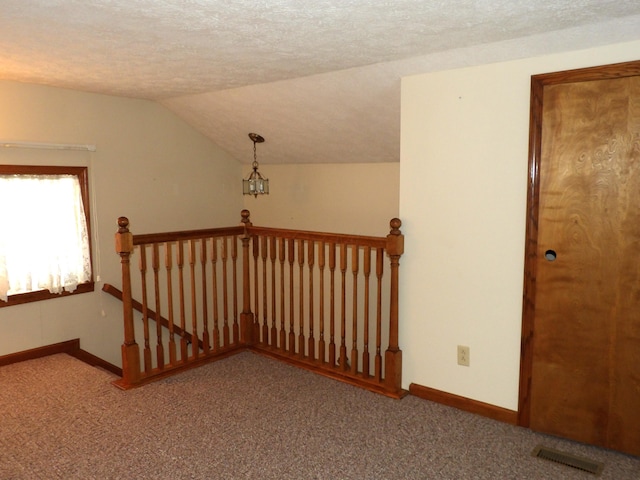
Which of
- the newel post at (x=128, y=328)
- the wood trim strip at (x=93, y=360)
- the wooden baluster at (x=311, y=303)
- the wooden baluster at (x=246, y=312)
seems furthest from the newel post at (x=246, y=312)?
the wood trim strip at (x=93, y=360)

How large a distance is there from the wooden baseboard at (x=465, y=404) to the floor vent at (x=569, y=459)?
10.3 inches

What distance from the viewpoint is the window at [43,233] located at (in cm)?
379

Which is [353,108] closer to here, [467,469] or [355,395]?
[355,395]

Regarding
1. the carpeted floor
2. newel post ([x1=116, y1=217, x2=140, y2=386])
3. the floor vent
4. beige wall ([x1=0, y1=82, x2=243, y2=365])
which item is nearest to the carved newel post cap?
the carpeted floor

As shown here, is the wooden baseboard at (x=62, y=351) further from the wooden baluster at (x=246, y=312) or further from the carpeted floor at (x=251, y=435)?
the wooden baluster at (x=246, y=312)

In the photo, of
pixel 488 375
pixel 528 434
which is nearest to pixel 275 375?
pixel 488 375

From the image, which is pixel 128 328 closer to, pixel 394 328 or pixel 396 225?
pixel 394 328

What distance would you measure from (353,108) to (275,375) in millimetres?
2044

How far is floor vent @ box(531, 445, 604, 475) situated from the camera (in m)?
2.42

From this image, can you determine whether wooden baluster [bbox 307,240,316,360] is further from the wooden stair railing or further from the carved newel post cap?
the carved newel post cap

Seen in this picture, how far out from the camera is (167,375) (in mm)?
3480

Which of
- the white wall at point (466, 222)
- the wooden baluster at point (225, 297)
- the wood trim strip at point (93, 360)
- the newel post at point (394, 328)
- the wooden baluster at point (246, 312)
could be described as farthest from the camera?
the wood trim strip at point (93, 360)

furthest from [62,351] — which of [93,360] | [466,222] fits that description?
[466,222]

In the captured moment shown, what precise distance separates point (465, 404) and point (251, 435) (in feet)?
4.19
